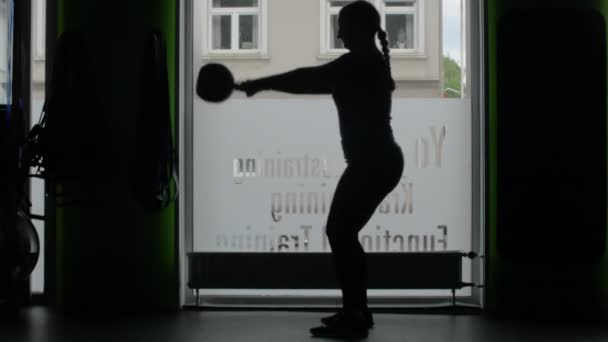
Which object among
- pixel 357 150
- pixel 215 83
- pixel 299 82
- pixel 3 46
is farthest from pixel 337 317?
pixel 3 46

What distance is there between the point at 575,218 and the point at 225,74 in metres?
2.00

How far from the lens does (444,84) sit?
4.04 m

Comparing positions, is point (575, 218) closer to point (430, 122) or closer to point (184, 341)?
point (430, 122)

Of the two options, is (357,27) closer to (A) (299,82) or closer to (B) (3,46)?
(A) (299,82)

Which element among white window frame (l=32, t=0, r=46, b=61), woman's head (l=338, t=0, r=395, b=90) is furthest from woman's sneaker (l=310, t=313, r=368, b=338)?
white window frame (l=32, t=0, r=46, b=61)

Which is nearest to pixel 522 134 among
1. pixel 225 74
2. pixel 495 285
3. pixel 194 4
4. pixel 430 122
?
pixel 430 122

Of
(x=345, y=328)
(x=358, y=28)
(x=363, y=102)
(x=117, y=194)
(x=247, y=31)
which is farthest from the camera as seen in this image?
(x=247, y=31)

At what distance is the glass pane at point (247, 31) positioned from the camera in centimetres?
407

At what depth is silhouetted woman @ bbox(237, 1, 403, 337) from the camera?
130 inches

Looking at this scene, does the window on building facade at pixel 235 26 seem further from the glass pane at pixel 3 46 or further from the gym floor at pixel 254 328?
the gym floor at pixel 254 328

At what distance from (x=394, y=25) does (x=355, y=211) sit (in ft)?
4.22

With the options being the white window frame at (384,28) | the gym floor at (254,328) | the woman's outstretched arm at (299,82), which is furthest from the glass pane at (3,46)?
the white window frame at (384,28)

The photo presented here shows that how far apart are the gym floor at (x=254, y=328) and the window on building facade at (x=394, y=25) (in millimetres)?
1494

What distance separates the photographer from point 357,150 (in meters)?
3.36
